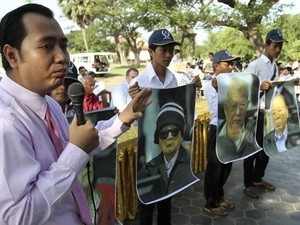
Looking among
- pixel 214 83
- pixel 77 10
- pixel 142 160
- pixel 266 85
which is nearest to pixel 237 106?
pixel 214 83

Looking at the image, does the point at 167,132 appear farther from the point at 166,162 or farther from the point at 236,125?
the point at 236,125

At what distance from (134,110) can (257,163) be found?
269 cm

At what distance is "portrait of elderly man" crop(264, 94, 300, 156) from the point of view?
356 cm

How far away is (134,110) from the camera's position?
152 cm

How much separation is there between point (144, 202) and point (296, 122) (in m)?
2.47

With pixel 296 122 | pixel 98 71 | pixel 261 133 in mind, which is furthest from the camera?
pixel 98 71

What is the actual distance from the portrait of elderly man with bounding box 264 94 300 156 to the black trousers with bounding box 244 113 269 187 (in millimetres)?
89

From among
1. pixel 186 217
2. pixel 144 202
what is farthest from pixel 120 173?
pixel 186 217

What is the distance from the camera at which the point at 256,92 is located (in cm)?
326

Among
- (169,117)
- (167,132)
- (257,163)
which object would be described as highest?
(169,117)

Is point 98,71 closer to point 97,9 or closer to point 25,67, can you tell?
point 97,9

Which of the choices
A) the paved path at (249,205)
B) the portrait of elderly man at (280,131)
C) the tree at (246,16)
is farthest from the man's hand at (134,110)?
the tree at (246,16)

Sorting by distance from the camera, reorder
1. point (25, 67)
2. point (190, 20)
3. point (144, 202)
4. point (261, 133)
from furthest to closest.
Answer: point (190, 20) → point (261, 133) → point (144, 202) → point (25, 67)

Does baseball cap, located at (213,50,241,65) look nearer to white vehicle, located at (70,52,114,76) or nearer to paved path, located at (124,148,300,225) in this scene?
paved path, located at (124,148,300,225)
